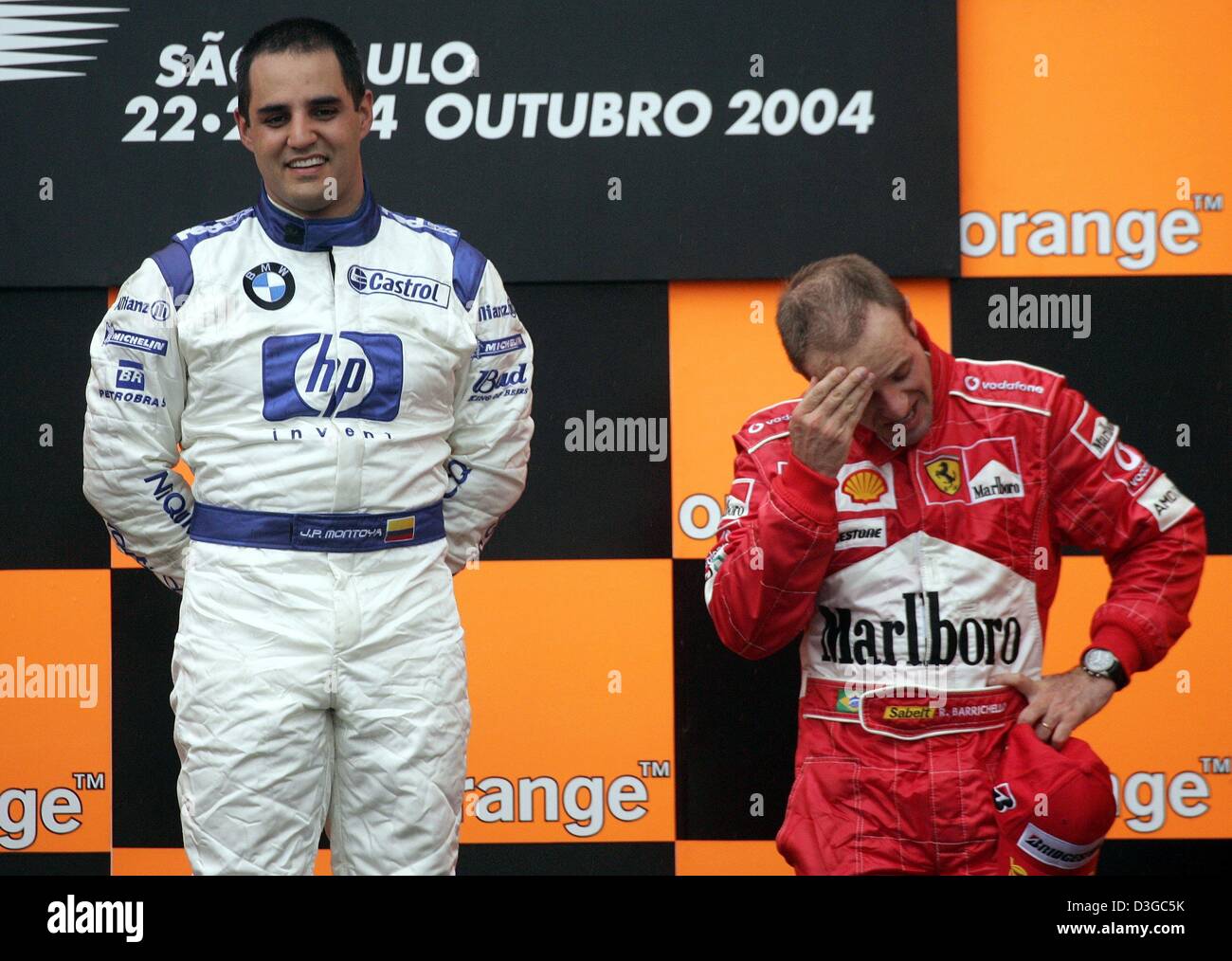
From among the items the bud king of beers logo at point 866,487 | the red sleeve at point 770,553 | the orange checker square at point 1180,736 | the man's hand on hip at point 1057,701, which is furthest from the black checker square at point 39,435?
the orange checker square at point 1180,736

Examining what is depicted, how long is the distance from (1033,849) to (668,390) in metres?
1.37

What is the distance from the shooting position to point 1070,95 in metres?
3.15

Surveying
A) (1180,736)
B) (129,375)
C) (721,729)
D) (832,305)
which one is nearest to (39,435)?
(129,375)

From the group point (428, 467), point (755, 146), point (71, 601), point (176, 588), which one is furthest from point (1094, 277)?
point (71, 601)

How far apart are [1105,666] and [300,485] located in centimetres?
121

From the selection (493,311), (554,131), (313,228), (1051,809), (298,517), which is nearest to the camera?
(1051,809)

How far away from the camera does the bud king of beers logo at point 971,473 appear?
226 centimetres

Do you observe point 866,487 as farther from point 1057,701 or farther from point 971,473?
point 1057,701

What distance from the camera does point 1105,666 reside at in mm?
2262

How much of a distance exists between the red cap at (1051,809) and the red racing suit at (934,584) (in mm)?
37

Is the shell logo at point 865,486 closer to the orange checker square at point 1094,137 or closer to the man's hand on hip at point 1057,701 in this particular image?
the man's hand on hip at point 1057,701

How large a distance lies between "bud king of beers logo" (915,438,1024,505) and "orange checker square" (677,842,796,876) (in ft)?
3.88

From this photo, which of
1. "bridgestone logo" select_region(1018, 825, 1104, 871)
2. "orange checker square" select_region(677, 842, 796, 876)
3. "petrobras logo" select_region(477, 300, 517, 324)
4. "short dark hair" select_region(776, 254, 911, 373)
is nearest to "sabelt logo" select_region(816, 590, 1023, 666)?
"bridgestone logo" select_region(1018, 825, 1104, 871)

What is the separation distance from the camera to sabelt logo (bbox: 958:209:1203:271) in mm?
3152
